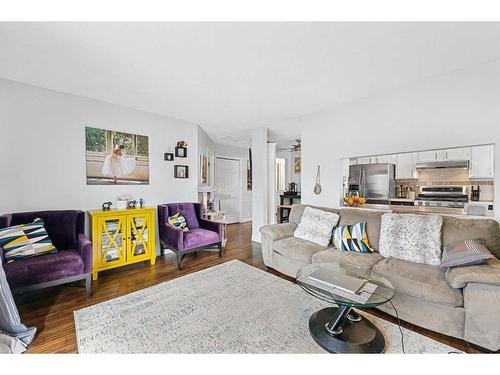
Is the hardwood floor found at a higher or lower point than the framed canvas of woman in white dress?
lower

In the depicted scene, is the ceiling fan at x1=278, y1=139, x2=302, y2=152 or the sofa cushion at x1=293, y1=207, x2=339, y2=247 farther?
the ceiling fan at x1=278, y1=139, x2=302, y2=152

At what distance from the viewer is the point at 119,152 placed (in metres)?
3.22

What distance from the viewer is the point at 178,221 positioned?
3.43 metres

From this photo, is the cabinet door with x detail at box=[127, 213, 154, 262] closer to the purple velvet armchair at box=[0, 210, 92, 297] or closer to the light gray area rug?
the purple velvet armchair at box=[0, 210, 92, 297]

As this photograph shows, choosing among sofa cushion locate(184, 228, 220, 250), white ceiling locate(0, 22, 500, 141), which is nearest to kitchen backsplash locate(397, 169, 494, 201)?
white ceiling locate(0, 22, 500, 141)

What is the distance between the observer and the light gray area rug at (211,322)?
156 centimetres

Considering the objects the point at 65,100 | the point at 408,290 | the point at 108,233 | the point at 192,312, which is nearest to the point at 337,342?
the point at 408,290

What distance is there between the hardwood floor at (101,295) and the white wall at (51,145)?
1.01 m

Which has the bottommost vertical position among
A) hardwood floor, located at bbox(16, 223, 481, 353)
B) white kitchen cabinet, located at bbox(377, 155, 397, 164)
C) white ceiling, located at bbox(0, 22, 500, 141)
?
hardwood floor, located at bbox(16, 223, 481, 353)

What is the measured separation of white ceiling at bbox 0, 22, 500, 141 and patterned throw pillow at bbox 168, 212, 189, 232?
1.72m

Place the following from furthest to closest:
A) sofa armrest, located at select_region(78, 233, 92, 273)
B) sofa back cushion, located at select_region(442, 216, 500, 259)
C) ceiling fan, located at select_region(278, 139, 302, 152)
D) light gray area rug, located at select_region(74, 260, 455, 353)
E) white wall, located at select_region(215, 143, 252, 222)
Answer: white wall, located at select_region(215, 143, 252, 222)
ceiling fan, located at select_region(278, 139, 302, 152)
sofa armrest, located at select_region(78, 233, 92, 273)
sofa back cushion, located at select_region(442, 216, 500, 259)
light gray area rug, located at select_region(74, 260, 455, 353)

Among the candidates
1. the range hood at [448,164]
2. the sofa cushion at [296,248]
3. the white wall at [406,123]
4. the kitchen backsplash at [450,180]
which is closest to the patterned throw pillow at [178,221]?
the sofa cushion at [296,248]

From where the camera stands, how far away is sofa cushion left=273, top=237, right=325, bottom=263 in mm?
2482

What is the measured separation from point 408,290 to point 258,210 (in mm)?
2868
